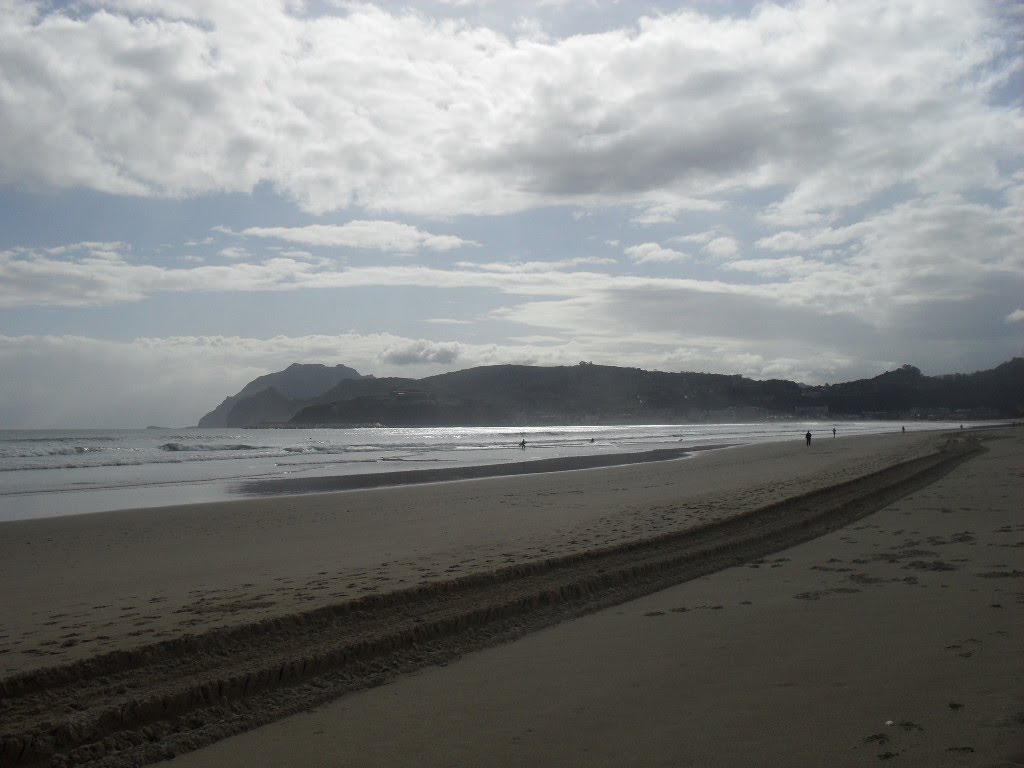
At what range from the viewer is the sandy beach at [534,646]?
427 centimetres

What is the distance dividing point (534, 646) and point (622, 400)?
164 m

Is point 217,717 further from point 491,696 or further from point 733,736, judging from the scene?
point 733,736

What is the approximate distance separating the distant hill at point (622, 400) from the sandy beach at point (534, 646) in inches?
5969

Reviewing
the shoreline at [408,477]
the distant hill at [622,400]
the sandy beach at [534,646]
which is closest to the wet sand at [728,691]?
the sandy beach at [534,646]

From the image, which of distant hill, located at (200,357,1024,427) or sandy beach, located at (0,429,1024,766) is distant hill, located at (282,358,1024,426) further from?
sandy beach, located at (0,429,1024,766)

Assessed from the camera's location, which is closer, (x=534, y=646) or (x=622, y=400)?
(x=534, y=646)

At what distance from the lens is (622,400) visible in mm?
168500

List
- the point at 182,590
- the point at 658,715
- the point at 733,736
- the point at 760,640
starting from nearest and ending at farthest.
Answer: the point at 733,736 < the point at 658,715 < the point at 760,640 < the point at 182,590

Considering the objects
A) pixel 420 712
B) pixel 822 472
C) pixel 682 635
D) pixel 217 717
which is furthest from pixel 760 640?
pixel 822 472

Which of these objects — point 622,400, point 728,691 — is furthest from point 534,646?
point 622,400

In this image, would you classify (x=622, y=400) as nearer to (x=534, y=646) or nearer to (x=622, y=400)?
(x=622, y=400)

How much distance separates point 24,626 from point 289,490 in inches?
601

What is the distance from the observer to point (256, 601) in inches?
290

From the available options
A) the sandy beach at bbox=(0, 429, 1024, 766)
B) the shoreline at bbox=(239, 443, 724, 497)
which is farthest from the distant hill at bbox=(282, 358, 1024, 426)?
the sandy beach at bbox=(0, 429, 1024, 766)
